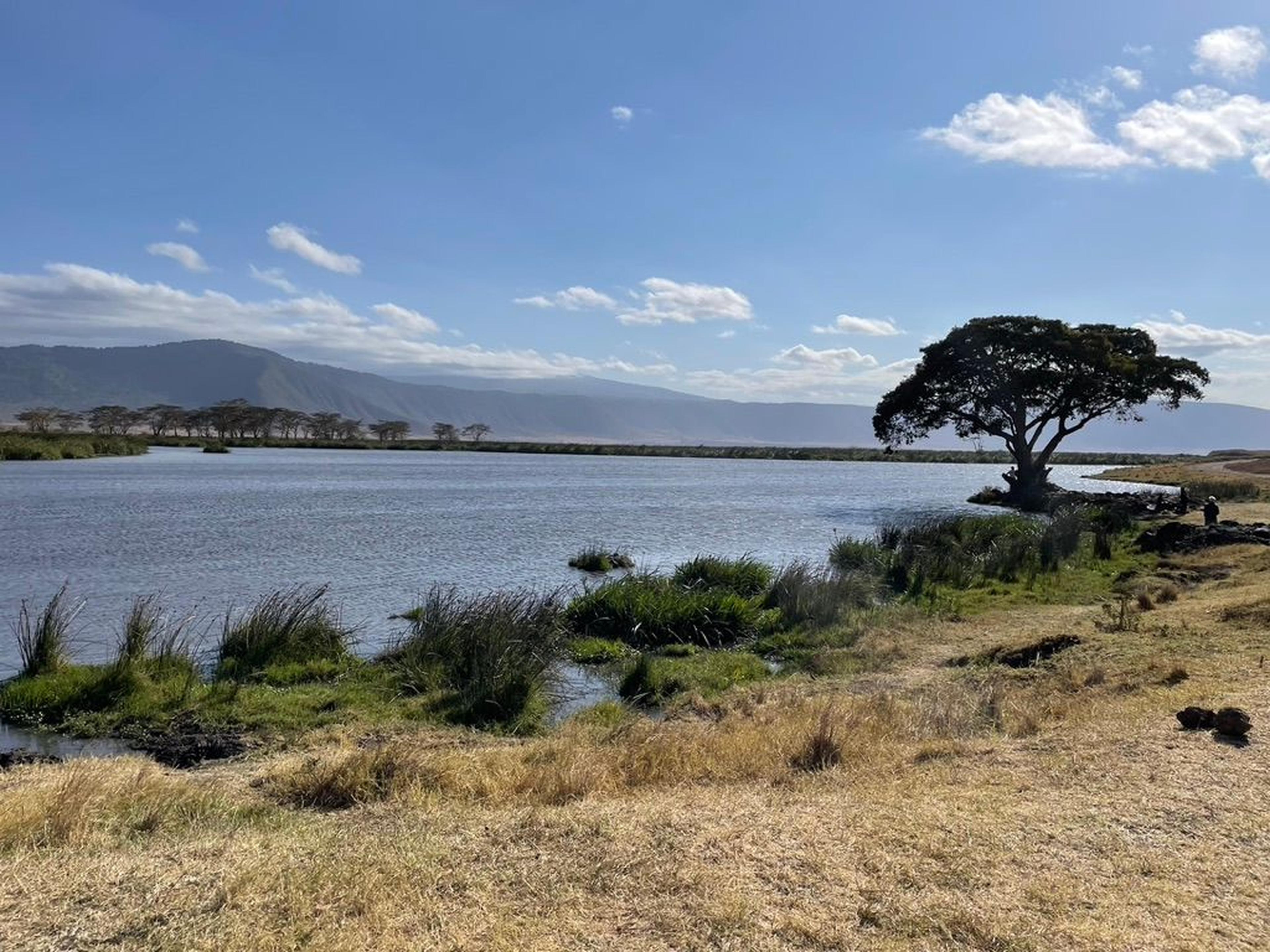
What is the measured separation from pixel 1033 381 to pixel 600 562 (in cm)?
3144

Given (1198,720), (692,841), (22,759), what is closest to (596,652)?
(22,759)

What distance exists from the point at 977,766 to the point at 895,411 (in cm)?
4653

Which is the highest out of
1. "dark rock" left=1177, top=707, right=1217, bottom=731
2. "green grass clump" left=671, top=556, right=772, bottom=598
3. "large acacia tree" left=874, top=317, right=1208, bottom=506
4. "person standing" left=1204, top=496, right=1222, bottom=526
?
"large acacia tree" left=874, top=317, right=1208, bottom=506

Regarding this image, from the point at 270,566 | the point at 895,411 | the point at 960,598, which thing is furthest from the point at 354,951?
the point at 895,411

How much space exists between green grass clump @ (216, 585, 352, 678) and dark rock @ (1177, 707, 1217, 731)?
1059 cm

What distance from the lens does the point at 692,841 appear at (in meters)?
5.96

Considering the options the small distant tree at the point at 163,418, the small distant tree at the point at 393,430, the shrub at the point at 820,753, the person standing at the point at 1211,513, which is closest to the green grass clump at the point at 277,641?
the shrub at the point at 820,753

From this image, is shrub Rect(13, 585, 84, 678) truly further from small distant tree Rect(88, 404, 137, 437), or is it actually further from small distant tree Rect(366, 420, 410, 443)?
small distant tree Rect(366, 420, 410, 443)

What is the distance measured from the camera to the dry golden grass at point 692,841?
188 inches

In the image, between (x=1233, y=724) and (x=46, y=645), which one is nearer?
(x=1233, y=724)

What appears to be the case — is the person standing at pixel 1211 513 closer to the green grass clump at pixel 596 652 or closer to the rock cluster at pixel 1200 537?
the rock cluster at pixel 1200 537

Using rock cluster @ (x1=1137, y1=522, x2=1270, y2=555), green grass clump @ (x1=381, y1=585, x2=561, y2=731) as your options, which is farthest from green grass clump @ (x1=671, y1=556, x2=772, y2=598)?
rock cluster @ (x1=1137, y1=522, x2=1270, y2=555)

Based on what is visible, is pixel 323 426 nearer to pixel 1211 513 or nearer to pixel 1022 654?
pixel 1211 513

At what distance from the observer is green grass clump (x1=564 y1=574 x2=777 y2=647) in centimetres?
1652
